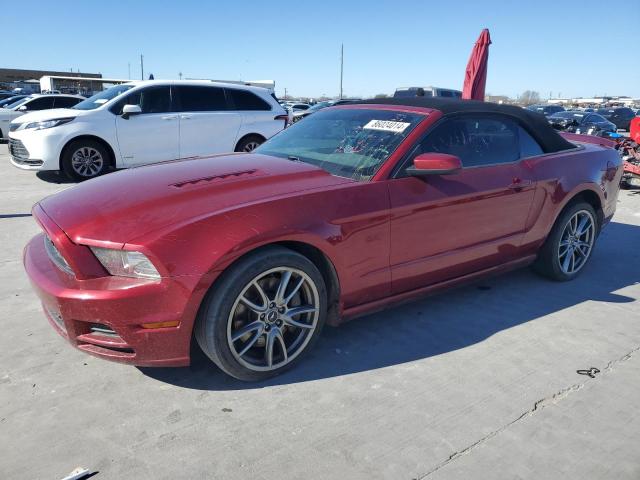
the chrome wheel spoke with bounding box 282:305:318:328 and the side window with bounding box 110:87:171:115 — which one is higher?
the side window with bounding box 110:87:171:115

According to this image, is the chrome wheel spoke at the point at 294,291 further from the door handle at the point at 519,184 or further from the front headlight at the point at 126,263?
the door handle at the point at 519,184

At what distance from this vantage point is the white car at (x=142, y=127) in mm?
7957

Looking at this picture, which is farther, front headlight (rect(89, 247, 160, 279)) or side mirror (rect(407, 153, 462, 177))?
side mirror (rect(407, 153, 462, 177))

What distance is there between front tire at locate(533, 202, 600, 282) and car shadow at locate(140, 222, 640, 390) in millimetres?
114

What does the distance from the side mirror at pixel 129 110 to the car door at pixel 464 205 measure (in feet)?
20.1

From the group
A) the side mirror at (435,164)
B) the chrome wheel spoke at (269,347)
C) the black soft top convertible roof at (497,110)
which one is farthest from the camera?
the black soft top convertible roof at (497,110)

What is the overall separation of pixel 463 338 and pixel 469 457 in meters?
1.16

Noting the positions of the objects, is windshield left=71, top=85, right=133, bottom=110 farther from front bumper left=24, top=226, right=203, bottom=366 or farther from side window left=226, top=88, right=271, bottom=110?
front bumper left=24, top=226, right=203, bottom=366

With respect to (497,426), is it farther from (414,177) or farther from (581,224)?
(581,224)

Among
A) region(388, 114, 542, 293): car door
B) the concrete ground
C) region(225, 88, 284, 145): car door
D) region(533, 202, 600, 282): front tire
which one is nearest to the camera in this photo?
the concrete ground

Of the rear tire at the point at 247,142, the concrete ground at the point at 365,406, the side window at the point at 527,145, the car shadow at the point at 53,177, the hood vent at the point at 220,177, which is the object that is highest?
the side window at the point at 527,145

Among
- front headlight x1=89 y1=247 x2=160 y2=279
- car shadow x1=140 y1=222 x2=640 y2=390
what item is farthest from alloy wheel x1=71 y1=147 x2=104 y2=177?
front headlight x1=89 y1=247 x2=160 y2=279

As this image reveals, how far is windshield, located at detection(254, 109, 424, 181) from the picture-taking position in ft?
10.4

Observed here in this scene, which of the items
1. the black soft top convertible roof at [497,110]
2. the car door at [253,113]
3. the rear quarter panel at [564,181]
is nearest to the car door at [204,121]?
the car door at [253,113]
